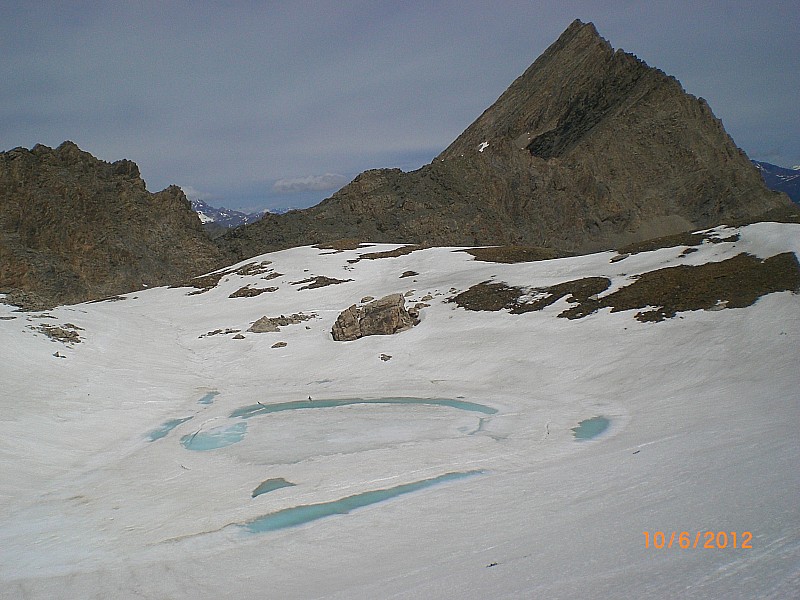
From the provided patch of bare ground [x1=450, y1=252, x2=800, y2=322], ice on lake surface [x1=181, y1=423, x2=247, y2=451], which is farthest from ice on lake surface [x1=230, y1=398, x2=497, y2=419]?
patch of bare ground [x1=450, y1=252, x2=800, y2=322]

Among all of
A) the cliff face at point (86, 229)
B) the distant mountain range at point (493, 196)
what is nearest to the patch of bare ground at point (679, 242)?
the distant mountain range at point (493, 196)

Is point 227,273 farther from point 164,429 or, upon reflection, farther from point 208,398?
point 164,429

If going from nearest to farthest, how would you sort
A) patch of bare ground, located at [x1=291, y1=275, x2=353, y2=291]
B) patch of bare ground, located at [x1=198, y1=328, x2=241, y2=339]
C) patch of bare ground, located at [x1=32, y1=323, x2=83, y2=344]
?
patch of bare ground, located at [x1=32, y1=323, x2=83, y2=344]
patch of bare ground, located at [x1=198, y1=328, x2=241, y2=339]
patch of bare ground, located at [x1=291, y1=275, x2=353, y2=291]

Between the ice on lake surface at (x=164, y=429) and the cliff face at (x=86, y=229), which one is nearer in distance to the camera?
the ice on lake surface at (x=164, y=429)

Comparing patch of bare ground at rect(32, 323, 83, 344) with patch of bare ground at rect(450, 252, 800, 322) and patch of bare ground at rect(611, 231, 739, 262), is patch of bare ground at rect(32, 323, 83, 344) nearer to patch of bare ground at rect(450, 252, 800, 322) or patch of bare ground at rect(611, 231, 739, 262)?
patch of bare ground at rect(450, 252, 800, 322)

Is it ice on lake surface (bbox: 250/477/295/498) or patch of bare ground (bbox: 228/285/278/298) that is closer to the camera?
ice on lake surface (bbox: 250/477/295/498)

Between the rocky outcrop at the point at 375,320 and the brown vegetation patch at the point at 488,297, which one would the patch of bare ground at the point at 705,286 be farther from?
the rocky outcrop at the point at 375,320

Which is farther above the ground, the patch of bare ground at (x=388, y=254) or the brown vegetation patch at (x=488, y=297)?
the patch of bare ground at (x=388, y=254)
